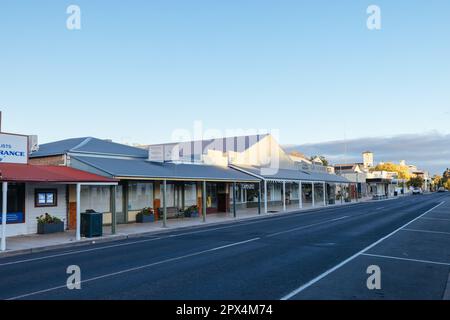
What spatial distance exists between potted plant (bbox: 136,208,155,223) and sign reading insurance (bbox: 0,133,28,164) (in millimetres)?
7889

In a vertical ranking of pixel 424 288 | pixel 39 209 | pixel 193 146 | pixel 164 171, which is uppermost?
pixel 193 146

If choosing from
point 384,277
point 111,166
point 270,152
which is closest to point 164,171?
point 111,166

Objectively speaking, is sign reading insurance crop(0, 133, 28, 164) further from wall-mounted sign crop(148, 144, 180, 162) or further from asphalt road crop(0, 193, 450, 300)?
wall-mounted sign crop(148, 144, 180, 162)

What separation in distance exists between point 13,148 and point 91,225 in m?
4.94

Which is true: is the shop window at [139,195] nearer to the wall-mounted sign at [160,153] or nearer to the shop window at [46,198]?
the wall-mounted sign at [160,153]

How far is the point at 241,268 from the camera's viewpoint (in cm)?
1091

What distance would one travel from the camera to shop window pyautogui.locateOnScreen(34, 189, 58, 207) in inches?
827

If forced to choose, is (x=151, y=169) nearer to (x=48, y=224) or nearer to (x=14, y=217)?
(x=48, y=224)

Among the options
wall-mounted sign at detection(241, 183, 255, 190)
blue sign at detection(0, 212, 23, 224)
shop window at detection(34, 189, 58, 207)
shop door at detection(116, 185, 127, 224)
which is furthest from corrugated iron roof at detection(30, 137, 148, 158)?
wall-mounted sign at detection(241, 183, 255, 190)

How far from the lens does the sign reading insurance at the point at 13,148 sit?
64.3 feet

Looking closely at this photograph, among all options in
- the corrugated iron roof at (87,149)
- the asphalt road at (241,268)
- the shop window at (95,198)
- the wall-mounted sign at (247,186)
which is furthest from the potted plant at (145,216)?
the wall-mounted sign at (247,186)
